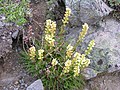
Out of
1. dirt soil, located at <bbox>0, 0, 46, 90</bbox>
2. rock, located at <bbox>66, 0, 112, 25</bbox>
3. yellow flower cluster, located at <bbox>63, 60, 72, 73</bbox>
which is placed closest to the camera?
yellow flower cluster, located at <bbox>63, 60, 72, 73</bbox>

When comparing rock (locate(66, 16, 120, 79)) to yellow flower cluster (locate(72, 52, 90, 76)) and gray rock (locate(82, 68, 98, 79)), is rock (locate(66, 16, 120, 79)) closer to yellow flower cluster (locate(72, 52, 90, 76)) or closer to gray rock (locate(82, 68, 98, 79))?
gray rock (locate(82, 68, 98, 79))

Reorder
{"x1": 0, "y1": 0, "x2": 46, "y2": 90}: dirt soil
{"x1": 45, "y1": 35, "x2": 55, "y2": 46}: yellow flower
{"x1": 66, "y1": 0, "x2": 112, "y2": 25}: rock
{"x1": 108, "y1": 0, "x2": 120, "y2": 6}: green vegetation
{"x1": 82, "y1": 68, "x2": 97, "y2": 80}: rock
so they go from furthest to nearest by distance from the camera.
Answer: {"x1": 108, "y1": 0, "x2": 120, "y2": 6}: green vegetation < {"x1": 66, "y1": 0, "x2": 112, "y2": 25}: rock < {"x1": 82, "y1": 68, "x2": 97, "y2": 80}: rock < {"x1": 0, "y1": 0, "x2": 46, "y2": 90}: dirt soil < {"x1": 45, "y1": 35, "x2": 55, "y2": 46}: yellow flower

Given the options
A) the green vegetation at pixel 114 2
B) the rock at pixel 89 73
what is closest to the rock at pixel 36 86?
the rock at pixel 89 73

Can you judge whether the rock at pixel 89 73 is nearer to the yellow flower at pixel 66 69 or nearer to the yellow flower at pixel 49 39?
the yellow flower at pixel 66 69

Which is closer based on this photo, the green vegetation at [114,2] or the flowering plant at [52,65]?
the flowering plant at [52,65]

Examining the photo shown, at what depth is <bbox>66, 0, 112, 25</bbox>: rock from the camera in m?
4.91

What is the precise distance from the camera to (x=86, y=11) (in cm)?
493

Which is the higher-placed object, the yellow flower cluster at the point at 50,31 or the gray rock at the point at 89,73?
the yellow flower cluster at the point at 50,31

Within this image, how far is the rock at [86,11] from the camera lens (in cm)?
491

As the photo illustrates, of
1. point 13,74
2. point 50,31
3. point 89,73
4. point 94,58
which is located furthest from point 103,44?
point 13,74

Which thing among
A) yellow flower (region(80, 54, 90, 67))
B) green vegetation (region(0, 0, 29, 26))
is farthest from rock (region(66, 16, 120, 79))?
green vegetation (region(0, 0, 29, 26))

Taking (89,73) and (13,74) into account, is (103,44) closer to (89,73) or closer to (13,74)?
(89,73)

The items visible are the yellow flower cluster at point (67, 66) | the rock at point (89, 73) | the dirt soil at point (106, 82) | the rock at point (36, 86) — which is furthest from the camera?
the dirt soil at point (106, 82)

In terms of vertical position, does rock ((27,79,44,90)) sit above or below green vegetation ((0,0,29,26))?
below
